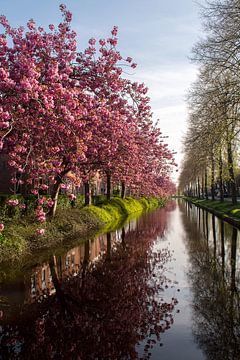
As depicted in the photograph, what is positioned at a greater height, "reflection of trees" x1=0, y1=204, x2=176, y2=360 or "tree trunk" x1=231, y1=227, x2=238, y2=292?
"tree trunk" x1=231, y1=227, x2=238, y2=292

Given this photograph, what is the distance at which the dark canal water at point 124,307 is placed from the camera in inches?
224

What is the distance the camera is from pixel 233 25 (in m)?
16.1

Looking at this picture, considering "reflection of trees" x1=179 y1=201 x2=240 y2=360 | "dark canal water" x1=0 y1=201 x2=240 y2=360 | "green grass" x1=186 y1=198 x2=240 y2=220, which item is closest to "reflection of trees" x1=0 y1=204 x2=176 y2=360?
"dark canal water" x1=0 y1=201 x2=240 y2=360

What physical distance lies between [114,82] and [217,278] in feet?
25.6

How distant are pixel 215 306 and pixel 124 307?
6.01ft

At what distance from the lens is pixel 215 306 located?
748cm

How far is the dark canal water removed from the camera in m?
5.69

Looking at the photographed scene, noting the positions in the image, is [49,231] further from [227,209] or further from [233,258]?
[227,209]

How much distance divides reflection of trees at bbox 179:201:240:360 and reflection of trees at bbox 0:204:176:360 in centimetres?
68

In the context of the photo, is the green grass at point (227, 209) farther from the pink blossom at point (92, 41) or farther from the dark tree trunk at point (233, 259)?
the pink blossom at point (92, 41)

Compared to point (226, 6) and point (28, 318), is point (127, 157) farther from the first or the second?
point (28, 318)

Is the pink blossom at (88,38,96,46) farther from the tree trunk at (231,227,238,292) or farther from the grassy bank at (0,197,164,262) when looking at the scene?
the tree trunk at (231,227,238,292)

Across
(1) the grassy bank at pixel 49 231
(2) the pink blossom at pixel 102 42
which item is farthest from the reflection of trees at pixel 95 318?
(2) the pink blossom at pixel 102 42

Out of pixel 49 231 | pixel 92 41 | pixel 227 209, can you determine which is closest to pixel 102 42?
pixel 92 41
